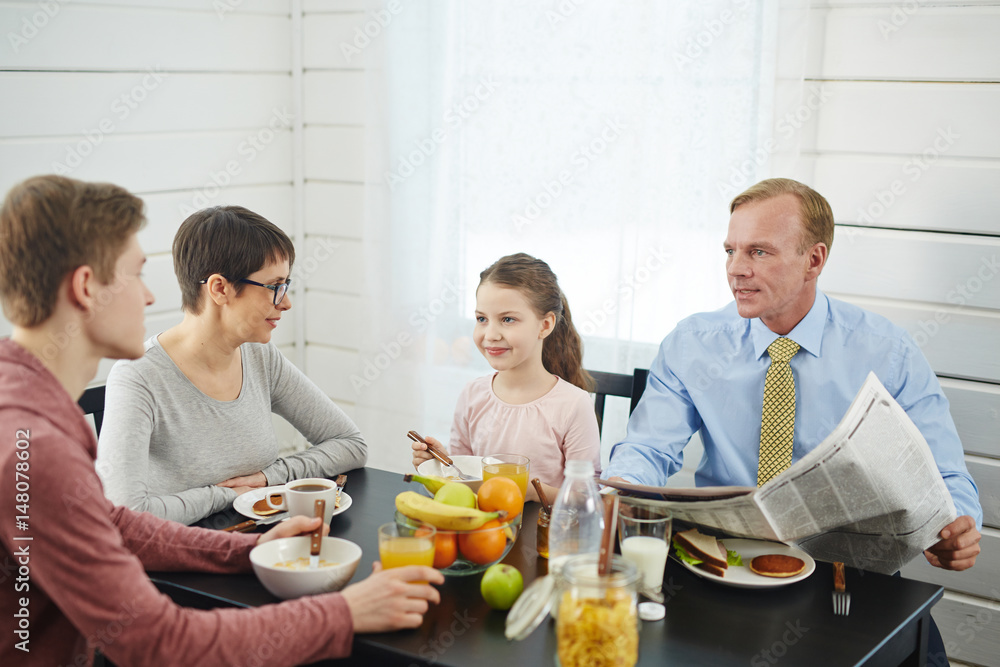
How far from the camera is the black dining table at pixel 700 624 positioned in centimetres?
120

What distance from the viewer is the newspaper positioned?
132cm

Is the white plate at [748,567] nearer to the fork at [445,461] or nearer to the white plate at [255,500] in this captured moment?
the fork at [445,461]


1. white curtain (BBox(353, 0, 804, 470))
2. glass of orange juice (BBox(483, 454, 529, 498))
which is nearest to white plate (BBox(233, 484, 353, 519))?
glass of orange juice (BBox(483, 454, 529, 498))

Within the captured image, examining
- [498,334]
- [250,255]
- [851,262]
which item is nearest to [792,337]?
[851,262]

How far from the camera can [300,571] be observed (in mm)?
1295

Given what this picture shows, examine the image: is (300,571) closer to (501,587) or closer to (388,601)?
(388,601)

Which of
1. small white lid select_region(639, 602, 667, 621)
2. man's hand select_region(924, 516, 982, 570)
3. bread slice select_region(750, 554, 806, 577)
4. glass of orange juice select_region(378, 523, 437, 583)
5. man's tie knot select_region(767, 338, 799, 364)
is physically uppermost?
man's tie knot select_region(767, 338, 799, 364)

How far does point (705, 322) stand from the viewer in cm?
214

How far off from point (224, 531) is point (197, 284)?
0.59 meters

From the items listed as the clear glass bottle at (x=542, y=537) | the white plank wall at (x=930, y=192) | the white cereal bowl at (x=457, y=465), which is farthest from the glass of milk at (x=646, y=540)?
the white plank wall at (x=930, y=192)

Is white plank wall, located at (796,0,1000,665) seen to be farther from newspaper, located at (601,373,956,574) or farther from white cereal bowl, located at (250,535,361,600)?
white cereal bowl, located at (250,535,361,600)

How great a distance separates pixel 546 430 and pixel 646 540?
0.73 m

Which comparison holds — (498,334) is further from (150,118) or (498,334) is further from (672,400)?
(150,118)

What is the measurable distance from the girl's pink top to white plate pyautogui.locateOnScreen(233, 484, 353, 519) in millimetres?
484
